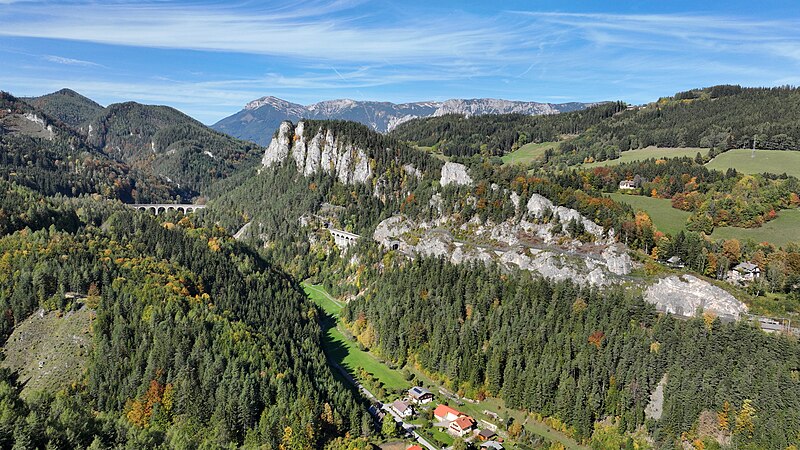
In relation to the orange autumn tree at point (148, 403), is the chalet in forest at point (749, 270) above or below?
above

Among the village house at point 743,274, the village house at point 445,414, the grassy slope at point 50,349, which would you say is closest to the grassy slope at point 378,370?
the village house at point 445,414

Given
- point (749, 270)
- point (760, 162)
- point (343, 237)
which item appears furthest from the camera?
point (343, 237)

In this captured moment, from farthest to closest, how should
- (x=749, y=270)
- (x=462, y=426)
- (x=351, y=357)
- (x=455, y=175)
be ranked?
1. (x=455, y=175)
2. (x=351, y=357)
3. (x=749, y=270)
4. (x=462, y=426)

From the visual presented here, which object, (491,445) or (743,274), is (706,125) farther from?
(491,445)

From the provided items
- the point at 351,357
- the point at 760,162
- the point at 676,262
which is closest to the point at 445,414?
the point at 351,357

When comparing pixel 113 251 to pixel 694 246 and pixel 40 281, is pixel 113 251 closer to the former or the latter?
pixel 40 281

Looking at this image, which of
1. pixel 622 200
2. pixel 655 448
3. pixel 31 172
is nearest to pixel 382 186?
pixel 622 200

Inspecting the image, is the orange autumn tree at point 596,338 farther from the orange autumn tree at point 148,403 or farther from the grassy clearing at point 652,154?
the grassy clearing at point 652,154
